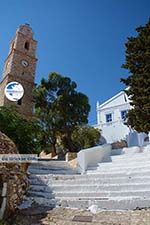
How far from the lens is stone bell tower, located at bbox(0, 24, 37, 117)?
30386 millimetres

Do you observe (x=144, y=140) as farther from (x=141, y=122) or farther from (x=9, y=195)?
(x=9, y=195)

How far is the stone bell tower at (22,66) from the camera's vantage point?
99.7 feet

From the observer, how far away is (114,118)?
26078 millimetres

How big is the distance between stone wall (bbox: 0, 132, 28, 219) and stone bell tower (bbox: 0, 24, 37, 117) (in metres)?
24.1

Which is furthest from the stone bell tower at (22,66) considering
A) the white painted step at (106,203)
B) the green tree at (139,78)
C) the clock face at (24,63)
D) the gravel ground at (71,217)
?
the gravel ground at (71,217)

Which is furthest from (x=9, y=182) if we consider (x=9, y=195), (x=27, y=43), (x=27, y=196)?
(x=27, y=43)

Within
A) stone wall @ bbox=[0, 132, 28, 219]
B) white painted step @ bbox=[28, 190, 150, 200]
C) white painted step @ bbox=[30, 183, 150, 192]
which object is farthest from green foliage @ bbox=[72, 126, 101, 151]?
stone wall @ bbox=[0, 132, 28, 219]

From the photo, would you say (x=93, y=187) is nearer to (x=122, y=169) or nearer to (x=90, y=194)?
(x=90, y=194)

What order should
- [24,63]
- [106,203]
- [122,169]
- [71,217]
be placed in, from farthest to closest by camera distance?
[24,63], [122,169], [106,203], [71,217]

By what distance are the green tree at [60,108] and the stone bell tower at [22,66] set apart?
793 cm

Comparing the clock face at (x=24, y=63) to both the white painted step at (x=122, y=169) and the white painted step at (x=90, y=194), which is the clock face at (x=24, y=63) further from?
the white painted step at (x=90, y=194)

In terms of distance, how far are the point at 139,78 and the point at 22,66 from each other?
24996 mm

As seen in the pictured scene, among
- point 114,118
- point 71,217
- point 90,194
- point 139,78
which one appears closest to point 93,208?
point 71,217

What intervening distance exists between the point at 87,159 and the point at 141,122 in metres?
2.93
